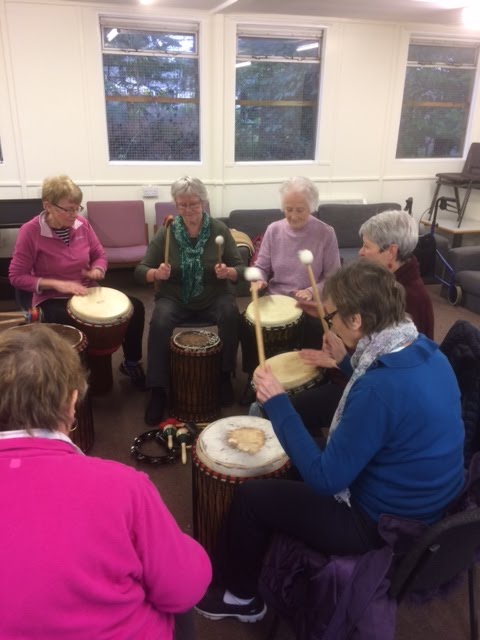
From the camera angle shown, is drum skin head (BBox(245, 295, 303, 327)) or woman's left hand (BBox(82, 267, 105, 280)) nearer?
drum skin head (BBox(245, 295, 303, 327))

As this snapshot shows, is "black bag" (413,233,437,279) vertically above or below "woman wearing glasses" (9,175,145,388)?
below

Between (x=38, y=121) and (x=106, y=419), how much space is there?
345 centimetres

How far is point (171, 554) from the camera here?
98 cm

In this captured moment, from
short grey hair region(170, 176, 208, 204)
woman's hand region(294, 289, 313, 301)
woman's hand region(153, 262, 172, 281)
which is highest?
short grey hair region(170, 176, 208, 204)

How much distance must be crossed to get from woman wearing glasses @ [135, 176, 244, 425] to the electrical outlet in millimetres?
2618

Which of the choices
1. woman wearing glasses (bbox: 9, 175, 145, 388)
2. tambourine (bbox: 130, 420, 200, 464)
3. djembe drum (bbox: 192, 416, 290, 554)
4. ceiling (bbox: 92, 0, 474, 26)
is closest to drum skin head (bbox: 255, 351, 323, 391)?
djembe drum (bbox: 192, 416, 290, 554)

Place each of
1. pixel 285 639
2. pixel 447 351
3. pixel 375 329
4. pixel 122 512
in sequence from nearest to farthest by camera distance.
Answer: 1. pixel 122 512
2. pixel 375 329
3. pixel 285 639
4. pixel 447 351

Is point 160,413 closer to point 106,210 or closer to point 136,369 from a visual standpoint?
point 136,369

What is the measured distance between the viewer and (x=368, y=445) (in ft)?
4.21

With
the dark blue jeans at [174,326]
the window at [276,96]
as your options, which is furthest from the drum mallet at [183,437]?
the window at [276,96]

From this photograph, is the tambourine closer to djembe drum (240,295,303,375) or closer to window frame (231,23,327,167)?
djembe drum (240,295,303,375)

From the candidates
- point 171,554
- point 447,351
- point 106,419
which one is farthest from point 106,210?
point 171,554

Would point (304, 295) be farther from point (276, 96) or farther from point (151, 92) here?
point (276, 96)

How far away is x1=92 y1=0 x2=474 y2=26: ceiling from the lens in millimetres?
4551
